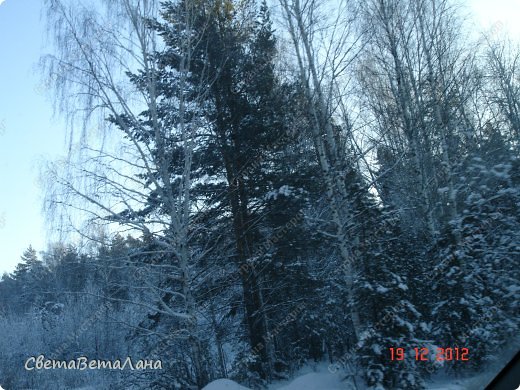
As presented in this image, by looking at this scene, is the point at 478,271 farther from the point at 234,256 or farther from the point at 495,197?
the point at 234,256

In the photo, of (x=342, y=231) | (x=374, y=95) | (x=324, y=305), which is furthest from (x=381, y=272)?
(x=374, y=95)

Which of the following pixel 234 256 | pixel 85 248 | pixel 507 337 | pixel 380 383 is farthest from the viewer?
pixel 234 256

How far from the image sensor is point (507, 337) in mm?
5266

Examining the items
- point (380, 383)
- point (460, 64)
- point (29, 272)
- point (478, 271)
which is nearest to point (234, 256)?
point (380, 383)

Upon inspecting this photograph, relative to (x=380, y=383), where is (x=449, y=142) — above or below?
above

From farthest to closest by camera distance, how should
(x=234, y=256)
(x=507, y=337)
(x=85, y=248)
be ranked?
(x=234, y=256) < (x=85, y=248) < (x=507, y=337)

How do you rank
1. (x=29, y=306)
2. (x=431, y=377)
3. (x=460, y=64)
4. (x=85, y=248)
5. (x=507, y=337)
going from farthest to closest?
(x=29, y=306), (x=460, y=64), (x=85, y=248), (x=431, y=377), (x=507, y=337)

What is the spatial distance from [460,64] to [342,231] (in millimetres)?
6409

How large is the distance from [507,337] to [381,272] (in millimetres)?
2095

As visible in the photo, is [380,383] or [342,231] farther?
[342,231]

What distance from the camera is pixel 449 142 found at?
9.95 m

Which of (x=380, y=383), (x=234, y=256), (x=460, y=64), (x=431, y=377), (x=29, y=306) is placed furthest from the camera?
(x=29, y=306)

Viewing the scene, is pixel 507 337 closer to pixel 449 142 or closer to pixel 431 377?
pixel 431 377

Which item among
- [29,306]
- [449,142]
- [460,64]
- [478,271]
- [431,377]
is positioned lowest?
[431,377]
